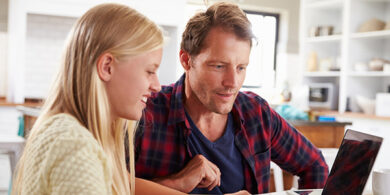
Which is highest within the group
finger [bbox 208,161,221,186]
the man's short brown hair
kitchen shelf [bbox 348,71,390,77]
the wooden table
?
the man's short brown hair

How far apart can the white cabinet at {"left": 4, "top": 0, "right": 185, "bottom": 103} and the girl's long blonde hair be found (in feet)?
12.7

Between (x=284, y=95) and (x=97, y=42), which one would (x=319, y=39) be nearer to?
(x=284, y=95)

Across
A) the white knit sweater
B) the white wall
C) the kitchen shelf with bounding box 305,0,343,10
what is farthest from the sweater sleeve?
the kitchen shelf with bounding box 305,0,343,10

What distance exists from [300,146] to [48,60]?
3.96 metres

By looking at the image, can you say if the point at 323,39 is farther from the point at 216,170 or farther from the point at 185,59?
the point at 216,170

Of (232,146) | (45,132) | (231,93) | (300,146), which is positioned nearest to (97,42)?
(45,132)

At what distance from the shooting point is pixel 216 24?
4.79 feet

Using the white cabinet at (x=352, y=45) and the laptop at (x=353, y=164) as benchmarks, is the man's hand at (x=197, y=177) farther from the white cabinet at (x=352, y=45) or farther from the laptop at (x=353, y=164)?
the white cabinet at (x=352, y=45)

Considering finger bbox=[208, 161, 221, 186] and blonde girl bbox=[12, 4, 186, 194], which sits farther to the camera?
finger bbox=[208, 161, 221, 186]

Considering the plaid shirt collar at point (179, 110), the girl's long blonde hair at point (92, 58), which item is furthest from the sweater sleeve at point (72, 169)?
the plaid shirt collar at point (179, 110)

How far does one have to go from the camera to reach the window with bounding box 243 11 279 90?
6113 millimetres

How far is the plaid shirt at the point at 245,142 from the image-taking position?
1457 millimetres

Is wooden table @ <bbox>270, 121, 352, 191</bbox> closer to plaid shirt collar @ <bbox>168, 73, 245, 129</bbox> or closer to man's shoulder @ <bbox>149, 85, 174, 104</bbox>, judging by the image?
plaid shirt collar @ <bbox>168, 73, 245, 129</bbox>

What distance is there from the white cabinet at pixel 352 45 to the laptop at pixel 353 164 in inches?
155
